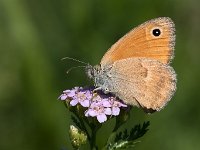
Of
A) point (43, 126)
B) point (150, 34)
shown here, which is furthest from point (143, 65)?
point (43, 126)

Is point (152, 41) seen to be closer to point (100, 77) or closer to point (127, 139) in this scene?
point (100, 77)

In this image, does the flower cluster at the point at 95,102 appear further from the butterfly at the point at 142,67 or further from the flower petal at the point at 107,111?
the butterfly at the point at 142,67

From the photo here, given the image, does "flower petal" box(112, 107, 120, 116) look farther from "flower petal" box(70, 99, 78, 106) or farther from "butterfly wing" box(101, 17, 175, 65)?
"butterfly wing" box(101, 17, 175, 65)

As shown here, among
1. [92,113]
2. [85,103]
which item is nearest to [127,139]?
[92,113]

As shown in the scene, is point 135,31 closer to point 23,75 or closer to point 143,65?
point 143,65

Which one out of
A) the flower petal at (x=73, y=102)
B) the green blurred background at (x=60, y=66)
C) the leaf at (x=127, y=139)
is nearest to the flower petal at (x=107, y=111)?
the leaf at (x=127, y=139)

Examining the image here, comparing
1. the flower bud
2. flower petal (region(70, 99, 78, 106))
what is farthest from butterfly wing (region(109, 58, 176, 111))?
the flower bud
